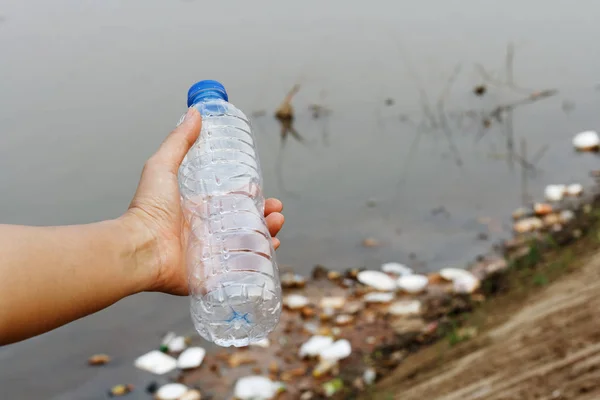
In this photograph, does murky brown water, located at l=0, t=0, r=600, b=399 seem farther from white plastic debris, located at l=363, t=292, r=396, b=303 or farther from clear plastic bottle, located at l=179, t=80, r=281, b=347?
clear plastic bottle, located at l=179, t=80, r=281, b=347

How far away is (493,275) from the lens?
13.3ft

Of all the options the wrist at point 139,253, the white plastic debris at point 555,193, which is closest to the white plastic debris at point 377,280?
the white plastic debris at point 555,193

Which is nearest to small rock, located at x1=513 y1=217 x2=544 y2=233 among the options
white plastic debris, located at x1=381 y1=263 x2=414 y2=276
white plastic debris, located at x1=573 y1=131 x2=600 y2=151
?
white plastic debris, located at x1=381 y1=263 x2=414 y2=276

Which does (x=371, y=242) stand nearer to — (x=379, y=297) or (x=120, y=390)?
(x=379, y=297)

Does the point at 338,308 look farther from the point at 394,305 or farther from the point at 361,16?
the point at 361,16

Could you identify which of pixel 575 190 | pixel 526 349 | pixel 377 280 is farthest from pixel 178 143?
pixel 575 190

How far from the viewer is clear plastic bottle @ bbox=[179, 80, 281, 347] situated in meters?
1.99

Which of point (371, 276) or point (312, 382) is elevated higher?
point (371, 276)

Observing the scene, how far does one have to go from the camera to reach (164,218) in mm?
1938

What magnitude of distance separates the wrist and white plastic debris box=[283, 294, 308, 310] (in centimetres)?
243

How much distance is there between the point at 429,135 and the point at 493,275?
249 centimetres

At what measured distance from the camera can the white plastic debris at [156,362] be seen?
370 cm

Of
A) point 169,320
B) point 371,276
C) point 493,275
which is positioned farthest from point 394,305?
point 169,320

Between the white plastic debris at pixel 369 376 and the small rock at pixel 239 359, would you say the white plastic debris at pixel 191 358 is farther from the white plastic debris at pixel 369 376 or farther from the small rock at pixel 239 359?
the white plastic debris at pixel 369 376
